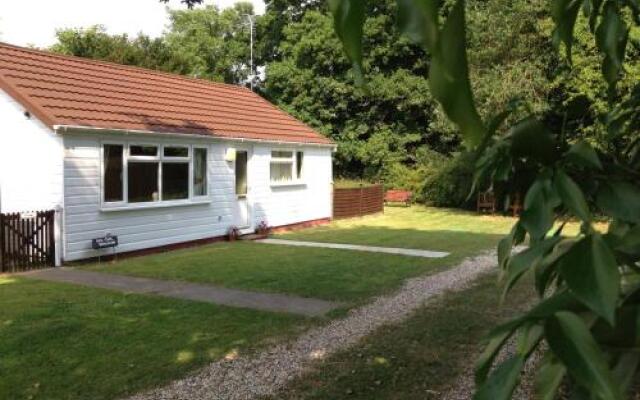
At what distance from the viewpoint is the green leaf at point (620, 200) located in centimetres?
104

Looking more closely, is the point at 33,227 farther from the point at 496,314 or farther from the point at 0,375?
the point at 496,314

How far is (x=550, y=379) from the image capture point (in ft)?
3.18

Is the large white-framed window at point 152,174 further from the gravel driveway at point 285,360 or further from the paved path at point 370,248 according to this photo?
the gravel driveway at point 285,360

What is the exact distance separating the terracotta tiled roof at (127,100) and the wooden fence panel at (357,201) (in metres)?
2.79

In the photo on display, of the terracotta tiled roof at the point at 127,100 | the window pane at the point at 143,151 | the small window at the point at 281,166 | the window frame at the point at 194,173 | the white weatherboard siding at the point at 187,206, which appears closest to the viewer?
the white weatherboard siding at the point at 187,206

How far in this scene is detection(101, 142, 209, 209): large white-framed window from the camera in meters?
14.0

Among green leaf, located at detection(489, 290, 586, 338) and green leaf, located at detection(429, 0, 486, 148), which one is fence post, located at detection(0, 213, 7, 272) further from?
green leaf, located at detection(429, 0, 486, 148)

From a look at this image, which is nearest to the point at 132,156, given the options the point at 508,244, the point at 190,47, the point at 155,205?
the point at 155,205

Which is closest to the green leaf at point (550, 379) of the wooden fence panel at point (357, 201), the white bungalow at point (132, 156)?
the white bungalow at point (132, 156)

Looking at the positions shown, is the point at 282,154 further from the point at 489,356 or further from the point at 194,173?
the point at 489,356

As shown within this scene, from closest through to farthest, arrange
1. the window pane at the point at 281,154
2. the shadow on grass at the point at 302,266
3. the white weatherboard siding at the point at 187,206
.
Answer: the shadow on grass at the point at 302,266, the white weatherboard siding at the point at 187,206, the window pane at the point at 281,154

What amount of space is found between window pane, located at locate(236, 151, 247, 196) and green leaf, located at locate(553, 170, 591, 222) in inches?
708

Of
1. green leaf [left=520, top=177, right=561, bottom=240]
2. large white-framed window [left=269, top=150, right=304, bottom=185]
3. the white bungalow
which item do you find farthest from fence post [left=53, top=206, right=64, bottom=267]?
green leaf [left=520, top=177, right=561, bottom=240]

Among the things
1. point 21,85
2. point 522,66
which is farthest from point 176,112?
point 522,66
